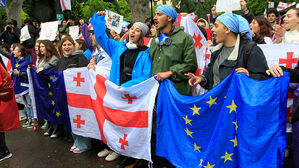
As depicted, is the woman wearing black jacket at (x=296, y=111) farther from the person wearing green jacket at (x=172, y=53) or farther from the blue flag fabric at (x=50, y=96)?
the blue flag fabric at (x=50, y=96)

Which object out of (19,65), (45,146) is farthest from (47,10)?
(45,146)

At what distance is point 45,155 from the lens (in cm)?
469

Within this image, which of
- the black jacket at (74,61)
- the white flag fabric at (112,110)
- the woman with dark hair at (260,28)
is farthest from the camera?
the black jacket at (74,61)

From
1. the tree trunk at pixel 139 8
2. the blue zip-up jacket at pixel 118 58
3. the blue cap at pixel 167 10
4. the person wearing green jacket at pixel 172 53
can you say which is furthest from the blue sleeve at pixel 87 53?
the tree trunk at pixel 139 8

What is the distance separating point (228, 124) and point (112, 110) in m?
1.78

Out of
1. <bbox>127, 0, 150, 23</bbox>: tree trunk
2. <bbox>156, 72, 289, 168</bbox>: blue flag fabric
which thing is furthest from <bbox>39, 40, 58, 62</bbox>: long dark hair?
<bbox>127, 0, 150, 23</bbox>: tree trunk

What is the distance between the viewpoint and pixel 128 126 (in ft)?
12.1

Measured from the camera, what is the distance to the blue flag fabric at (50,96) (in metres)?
4.93

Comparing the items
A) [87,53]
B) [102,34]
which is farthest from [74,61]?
[102,34]

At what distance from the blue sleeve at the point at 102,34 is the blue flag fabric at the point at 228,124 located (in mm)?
1198

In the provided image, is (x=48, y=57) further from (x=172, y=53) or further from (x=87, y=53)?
(x=172, y=53)

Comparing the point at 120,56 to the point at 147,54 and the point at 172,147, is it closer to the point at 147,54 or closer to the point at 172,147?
the point at 147,54

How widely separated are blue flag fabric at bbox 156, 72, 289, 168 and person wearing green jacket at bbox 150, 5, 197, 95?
189 mm

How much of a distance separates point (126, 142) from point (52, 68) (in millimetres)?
2614
